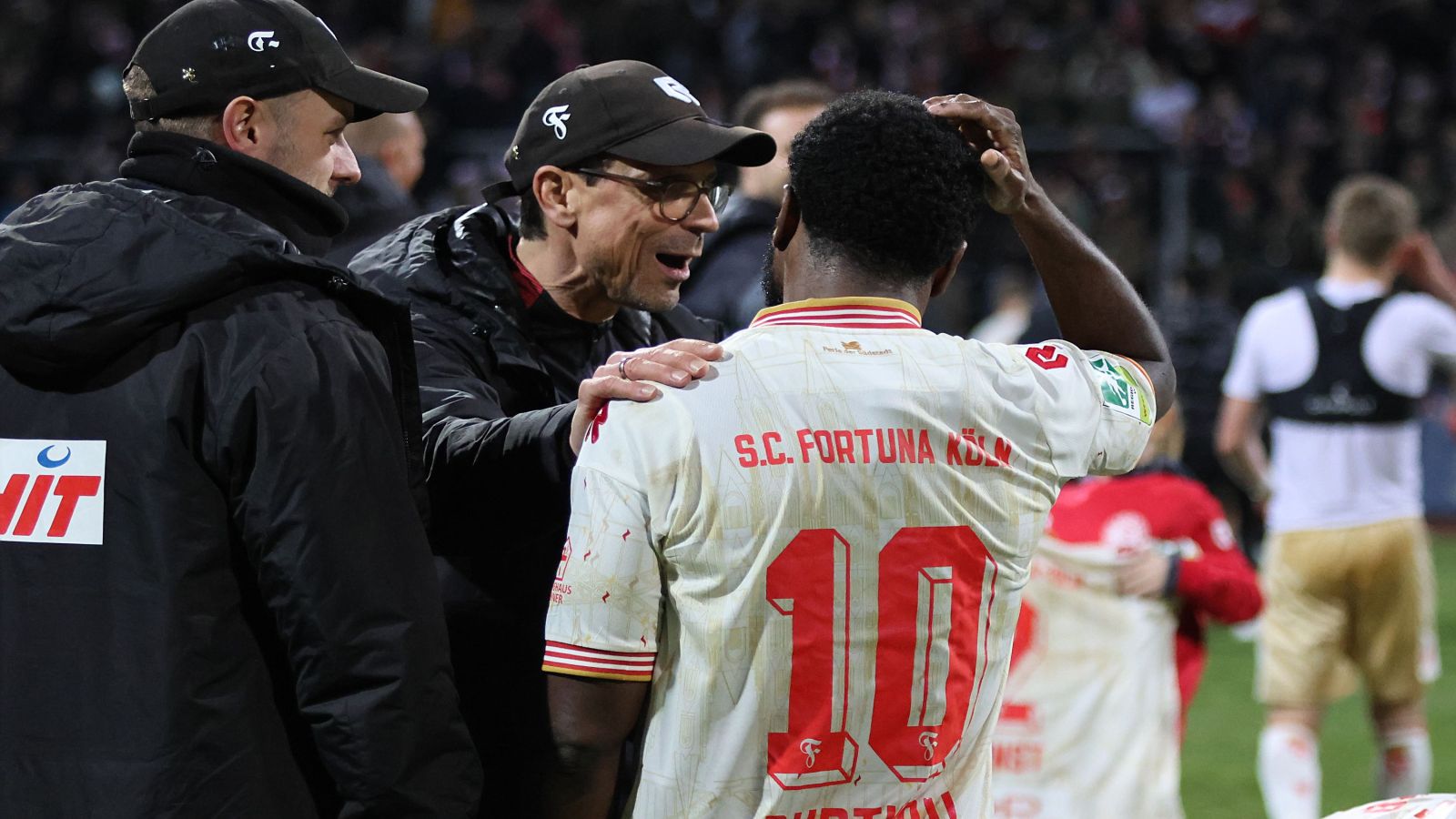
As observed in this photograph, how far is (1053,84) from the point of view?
15.7 metres

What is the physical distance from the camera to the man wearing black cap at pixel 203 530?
2174 mm

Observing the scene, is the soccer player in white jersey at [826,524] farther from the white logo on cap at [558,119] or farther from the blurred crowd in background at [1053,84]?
the blurred crowd in background at [1053,84]

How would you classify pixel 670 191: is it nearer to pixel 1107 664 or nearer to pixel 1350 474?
pixel 1107 664

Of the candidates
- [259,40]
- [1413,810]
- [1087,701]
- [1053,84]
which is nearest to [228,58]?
[259,40]

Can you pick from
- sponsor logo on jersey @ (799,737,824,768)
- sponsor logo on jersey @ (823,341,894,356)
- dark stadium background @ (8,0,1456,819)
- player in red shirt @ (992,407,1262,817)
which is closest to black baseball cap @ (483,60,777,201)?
sponsor logo on jersey @ (823,341,894,356)

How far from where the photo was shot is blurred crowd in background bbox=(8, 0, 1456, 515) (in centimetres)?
1377

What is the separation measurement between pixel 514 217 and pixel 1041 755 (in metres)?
2.36

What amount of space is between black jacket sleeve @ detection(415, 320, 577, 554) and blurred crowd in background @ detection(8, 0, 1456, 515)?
10.1 meters

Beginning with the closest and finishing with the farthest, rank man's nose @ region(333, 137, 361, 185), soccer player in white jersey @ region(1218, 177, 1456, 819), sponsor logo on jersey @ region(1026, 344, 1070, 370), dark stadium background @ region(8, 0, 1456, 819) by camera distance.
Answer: sponsor logo on jersey @ region(1026, 344, 1070, 370) < man's nose @ region(333, 137, 361, 185) < soccer player in white jersey @ region(1218, 177, 1456, 819) < dark stadium background @ region(8, 0, 1456, 819)

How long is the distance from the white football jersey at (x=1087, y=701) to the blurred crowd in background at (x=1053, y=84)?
8069mm

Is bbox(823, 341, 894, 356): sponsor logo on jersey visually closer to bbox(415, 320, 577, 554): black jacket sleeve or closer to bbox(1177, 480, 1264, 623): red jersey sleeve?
bbox(415, 320, 577, 554): black jacket sleeve

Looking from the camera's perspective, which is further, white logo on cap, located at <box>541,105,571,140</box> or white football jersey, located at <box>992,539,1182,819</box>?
white football jersey, located at <box>992,539,1182,819</box>

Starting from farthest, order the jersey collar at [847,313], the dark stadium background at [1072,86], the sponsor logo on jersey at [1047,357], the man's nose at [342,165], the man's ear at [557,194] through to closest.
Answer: the dark stadium background at [1072,86]
the man's ear at [557,194]
the man's nose at [342,165]
the sponsor logo on jersey at [1047,357]
the jersey collar at [847,313]

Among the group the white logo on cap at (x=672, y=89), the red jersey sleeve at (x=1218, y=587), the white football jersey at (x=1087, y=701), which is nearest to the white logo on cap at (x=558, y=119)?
the white logo on cap at (x=672, y=89)
